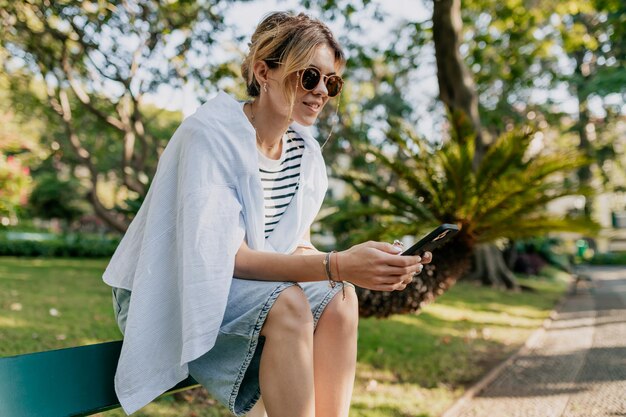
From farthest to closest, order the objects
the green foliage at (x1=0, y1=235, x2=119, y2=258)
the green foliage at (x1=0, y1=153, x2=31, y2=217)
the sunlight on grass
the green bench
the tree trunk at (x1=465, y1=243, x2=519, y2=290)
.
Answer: the green foliage at (x1=0, y1=235, x2=119, y2=258) → the tree trunk at (x1=465, y1=243, x2=519, y2=290) → the green foliage at (x1=0, y1=153, x2=31, y2=217) → the sunlight on grass → the green bench

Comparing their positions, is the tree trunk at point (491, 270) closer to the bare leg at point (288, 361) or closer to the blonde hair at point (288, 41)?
the blonde hair at point (288, 41)

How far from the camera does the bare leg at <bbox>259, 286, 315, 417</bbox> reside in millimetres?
1764

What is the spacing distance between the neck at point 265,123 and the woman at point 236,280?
0.37ft

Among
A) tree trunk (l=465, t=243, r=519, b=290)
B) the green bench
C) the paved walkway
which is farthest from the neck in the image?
tree trunk (l=465, t=243, r=519, b=290)

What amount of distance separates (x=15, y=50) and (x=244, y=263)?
1139 centimetres

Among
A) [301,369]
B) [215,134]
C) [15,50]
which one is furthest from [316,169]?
[15,50]

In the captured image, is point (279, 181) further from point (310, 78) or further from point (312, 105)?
point (310, 78)

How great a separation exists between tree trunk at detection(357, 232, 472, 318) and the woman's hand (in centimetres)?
288

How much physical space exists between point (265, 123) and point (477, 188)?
10.9 ft

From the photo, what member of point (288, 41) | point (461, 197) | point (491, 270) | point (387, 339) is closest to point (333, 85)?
point (288, 41)

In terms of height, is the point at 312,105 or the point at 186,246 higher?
the point at 312,105

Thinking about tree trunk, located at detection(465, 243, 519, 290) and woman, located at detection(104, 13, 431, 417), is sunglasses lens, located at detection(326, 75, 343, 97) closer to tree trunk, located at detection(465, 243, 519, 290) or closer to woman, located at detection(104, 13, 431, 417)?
woman, located at detection(104, 13, 431, 417)

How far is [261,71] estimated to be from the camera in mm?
2305

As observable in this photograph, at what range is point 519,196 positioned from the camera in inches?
209
